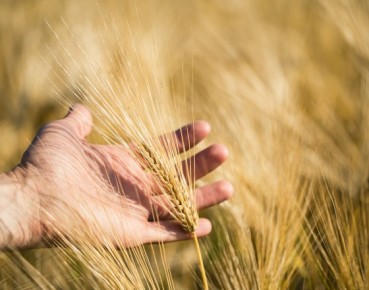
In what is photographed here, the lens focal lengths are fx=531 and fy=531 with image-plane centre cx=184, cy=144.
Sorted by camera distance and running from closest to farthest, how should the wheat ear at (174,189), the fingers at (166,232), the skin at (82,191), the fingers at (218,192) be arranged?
the wheat ear at (174,189) → the skin at (82,191) → the fingers at (166,232) → the fingers at (218,192)

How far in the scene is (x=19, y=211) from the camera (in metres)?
1.25

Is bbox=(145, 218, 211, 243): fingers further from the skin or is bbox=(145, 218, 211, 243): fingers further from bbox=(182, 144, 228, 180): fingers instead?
bbox=(182, 144, 228, 180): fingers

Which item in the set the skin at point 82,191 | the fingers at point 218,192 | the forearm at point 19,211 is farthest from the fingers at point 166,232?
the forearm at point 19,211

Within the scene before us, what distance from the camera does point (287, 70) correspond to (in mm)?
2283

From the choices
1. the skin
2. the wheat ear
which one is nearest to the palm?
the skin

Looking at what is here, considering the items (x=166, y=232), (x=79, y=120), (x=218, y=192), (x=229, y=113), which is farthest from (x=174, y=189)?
(x=229, y=113)

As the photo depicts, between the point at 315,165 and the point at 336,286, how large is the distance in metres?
0.49

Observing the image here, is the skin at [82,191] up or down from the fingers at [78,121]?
down

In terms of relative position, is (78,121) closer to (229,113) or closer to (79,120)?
(79,120)

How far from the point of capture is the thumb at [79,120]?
139 cm

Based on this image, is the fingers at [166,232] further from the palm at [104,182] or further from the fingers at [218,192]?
the fingers at [218,192]

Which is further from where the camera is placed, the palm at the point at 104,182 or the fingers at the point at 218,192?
the fingers at the point at 218,192

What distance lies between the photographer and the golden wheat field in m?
1.17

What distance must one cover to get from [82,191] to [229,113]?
2.38ft
